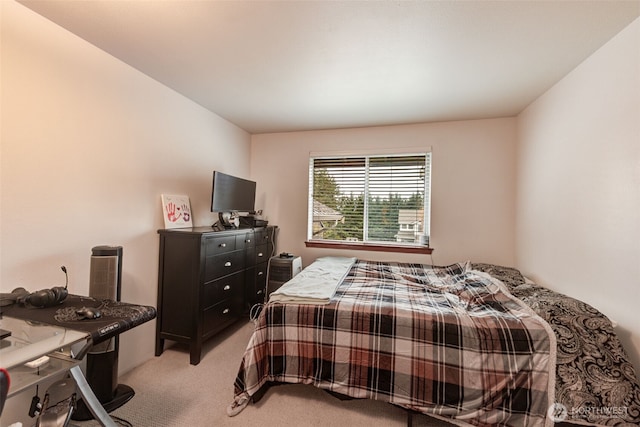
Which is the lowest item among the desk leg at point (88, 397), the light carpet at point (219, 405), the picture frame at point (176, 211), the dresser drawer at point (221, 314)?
the light carpet at point (219, 405)

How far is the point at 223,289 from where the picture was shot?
246cm

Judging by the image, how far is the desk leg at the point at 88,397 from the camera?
108cm

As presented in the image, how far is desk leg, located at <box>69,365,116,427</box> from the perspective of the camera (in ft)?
3.53

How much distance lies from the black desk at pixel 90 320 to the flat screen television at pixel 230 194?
1388 millimetres

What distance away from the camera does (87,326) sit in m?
1.05

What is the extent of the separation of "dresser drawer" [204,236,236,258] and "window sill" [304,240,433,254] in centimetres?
123

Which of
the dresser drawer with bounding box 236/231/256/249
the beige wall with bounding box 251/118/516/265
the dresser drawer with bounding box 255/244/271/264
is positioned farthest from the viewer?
the dresser drawer with bounding box 255/244/271/264

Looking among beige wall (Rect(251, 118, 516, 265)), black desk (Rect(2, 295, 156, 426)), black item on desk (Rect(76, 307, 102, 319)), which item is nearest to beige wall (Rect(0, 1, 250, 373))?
black desk (Rect(2, 295, 156, 426))

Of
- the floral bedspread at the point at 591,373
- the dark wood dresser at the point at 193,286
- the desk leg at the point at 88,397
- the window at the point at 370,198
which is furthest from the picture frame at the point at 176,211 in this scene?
the floral bedspread at the point at 591,373

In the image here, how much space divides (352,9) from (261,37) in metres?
0.61

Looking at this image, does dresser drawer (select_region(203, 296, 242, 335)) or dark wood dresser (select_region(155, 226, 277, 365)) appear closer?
dark wood dresser (select_region(155, 226, 277, 365))

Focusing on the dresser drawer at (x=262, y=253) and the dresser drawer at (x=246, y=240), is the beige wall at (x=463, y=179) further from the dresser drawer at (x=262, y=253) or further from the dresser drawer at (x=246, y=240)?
the dresser drawer at (x=246, y=240)

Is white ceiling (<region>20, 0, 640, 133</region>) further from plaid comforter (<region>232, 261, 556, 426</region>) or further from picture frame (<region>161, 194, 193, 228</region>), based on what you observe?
plaid comforter (<region>232, 261, 556, 426</region>)

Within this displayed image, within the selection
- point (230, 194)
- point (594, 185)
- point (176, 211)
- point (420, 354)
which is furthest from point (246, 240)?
point (594, 185)
